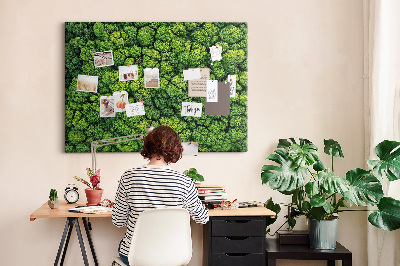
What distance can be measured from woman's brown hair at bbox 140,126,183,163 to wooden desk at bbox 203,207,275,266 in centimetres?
77

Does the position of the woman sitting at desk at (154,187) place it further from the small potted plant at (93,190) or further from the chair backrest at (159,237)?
the small potted plant at (93,190)

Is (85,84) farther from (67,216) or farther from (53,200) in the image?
(67,216)

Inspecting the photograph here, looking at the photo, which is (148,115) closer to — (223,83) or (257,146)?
(223,83)

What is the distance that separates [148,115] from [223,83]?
61cm

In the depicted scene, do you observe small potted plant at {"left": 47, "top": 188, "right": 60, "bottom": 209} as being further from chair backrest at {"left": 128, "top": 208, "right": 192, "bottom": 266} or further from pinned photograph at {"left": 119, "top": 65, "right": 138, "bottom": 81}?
chair backrest at {"left": 128, "top": 208, "right": 192, "bottom": 266}

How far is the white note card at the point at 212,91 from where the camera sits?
380cm

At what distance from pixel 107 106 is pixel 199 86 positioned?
2.29 feet

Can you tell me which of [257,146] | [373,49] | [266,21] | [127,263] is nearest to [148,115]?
[257,146]

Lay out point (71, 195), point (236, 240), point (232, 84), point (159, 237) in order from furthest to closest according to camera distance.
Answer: point (232, 84)
point (71, 195)
point (236, 240)
point (159, 237)

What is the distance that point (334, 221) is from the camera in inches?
137

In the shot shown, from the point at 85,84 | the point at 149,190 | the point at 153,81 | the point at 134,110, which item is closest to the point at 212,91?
the point at 153,81

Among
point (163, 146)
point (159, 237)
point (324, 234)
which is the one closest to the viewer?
point (159, 237)

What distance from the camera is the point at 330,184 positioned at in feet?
10.8

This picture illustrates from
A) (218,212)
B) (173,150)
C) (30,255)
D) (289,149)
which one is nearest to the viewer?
(173,150)
